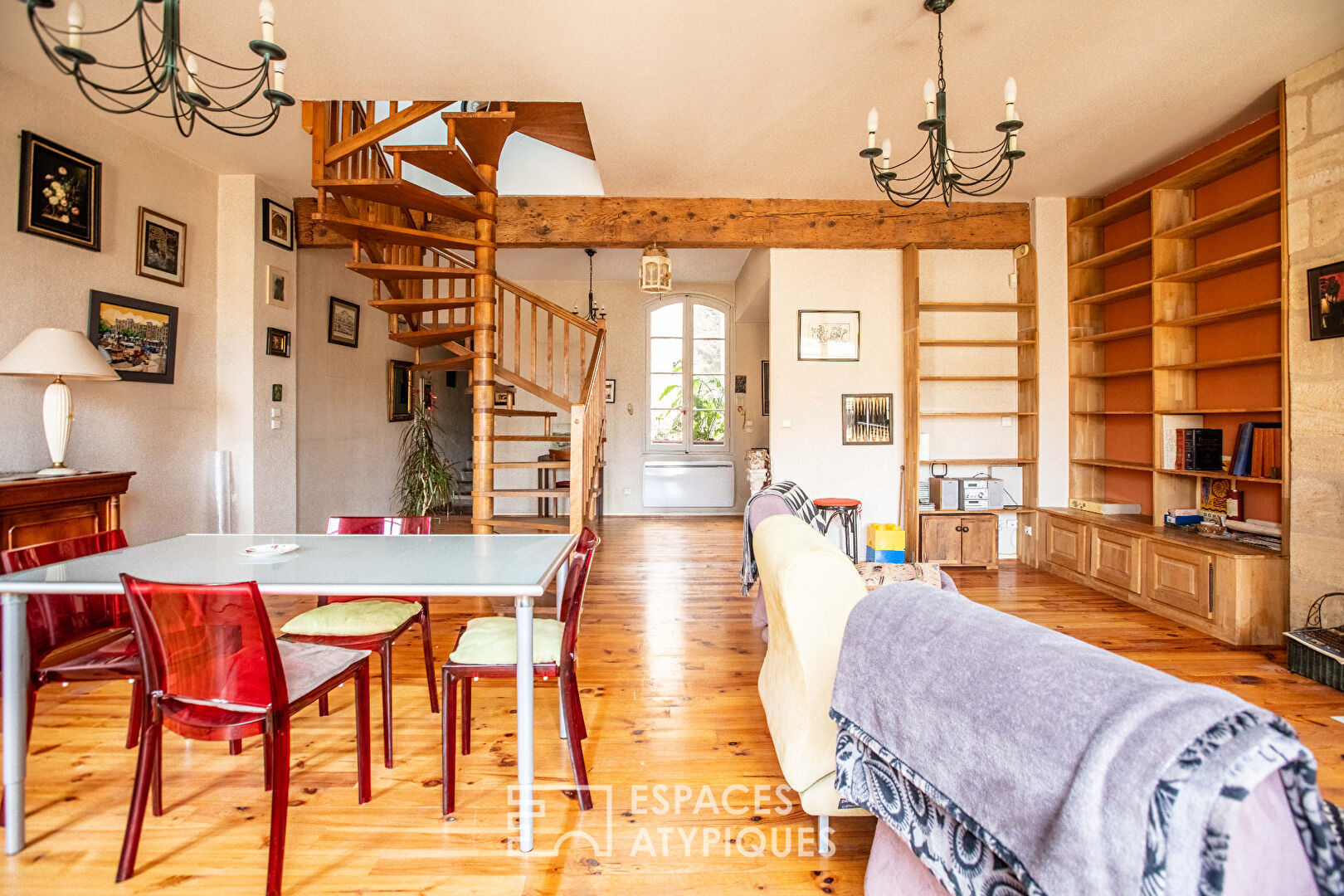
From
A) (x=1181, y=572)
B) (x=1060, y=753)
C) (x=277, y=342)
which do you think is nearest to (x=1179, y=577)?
(x=1181, y=572)

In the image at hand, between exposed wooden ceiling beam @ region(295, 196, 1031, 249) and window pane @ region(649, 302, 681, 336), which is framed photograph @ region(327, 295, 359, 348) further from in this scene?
window pane @ region(649, 302, 681, 336)

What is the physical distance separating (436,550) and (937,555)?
13.8ft

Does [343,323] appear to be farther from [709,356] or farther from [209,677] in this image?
[209,677]

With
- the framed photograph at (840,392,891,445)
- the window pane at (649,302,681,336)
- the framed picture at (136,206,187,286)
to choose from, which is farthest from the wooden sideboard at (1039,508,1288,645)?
the framed picture at (136,206,187,286)

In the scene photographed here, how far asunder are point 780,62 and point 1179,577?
384 centimetres

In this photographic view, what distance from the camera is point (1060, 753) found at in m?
0.82

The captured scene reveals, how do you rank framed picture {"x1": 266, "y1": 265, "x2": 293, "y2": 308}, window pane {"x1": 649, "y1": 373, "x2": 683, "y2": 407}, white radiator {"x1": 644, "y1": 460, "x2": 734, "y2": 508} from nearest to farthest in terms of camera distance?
framed picture {"x1": 266, "y1": 265, "x2": 293, "y2": 308} < white radiator {"x1": 644, "y1": 460, "x2": 734, "y2": 508} < window pane {"x1": 649, "y1": 373, "x2": 683, "y2": 407}

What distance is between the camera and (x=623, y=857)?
171 centimetres

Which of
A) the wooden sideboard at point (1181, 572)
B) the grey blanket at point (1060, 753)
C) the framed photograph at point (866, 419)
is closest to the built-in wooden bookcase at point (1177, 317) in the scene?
the wooden sideboard at point (1181, 572)

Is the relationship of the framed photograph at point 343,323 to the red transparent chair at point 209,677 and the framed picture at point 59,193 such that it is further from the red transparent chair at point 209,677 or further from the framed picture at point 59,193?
the red transparent chair at point 209,677

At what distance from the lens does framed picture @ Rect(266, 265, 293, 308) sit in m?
4.60

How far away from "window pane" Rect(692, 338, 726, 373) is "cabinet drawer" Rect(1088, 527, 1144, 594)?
16.8ft

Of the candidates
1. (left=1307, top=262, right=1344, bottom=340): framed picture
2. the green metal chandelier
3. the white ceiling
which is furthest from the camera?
(left=1307, top=262, right=1344, bottom=340): framed picture

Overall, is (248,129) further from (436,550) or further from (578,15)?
(436,550)
